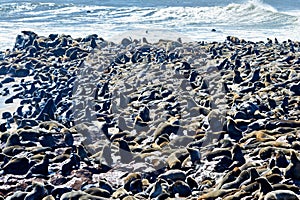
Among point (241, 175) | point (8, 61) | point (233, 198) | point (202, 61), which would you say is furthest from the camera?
point (8, 61)

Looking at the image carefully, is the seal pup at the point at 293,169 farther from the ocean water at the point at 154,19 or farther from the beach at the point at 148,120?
the ocean water at the point at 154,19

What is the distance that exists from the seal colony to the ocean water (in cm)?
1153

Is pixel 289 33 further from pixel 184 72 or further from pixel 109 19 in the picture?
pixel 184 72

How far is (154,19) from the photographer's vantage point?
47.5 meters

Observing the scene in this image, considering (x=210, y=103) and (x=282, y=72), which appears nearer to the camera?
(x=210, y=103)

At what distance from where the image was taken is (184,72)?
22.6 m

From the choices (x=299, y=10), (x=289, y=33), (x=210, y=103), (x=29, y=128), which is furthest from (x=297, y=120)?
(x=299, y=10)

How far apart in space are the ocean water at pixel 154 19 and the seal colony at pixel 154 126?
11.5m

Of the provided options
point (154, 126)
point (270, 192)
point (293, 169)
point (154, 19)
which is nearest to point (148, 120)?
point (154, 126)

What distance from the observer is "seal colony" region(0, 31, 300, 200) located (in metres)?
10.5

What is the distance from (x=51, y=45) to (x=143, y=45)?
15.6 ft

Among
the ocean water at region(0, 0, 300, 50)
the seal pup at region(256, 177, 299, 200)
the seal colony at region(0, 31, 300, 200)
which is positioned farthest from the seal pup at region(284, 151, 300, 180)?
the ocean water at region(0, 0, 300, 50)

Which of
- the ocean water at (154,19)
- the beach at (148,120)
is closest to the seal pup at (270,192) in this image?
the beach at (148,120)

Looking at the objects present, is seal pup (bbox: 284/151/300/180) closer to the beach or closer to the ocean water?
the beach
